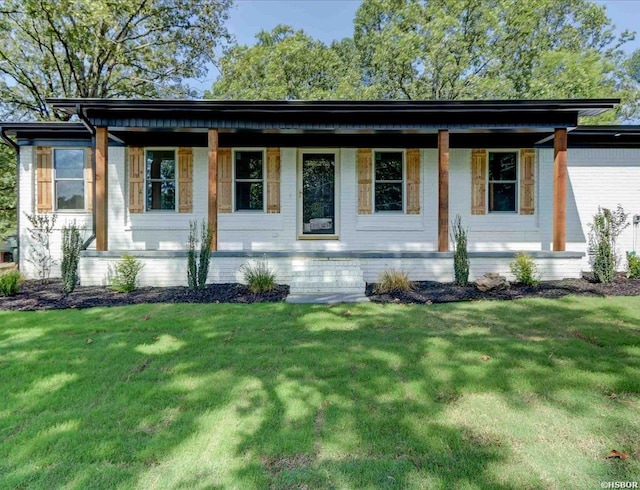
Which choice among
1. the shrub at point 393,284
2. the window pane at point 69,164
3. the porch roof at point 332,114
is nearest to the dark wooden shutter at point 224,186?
the porch roof at point 332,114

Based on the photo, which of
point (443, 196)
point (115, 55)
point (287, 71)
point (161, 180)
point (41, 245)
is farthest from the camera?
point (287, 71)

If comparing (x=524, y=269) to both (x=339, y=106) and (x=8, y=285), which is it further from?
(x=8, y=285)

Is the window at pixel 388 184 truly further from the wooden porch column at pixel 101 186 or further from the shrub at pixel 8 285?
the shrub at pixel 8 285

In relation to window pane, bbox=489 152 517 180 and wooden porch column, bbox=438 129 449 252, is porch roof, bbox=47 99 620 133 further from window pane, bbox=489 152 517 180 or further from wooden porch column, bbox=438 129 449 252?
window pane, bbox=489 152 517 180

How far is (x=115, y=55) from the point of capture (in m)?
13.1

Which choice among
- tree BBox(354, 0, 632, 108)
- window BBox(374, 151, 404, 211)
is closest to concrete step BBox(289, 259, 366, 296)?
window BBox(374, 151, 404, 211)

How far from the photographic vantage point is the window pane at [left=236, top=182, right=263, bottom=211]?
8.77m

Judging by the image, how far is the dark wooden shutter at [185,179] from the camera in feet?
28.2

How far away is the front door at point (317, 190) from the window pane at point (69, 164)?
533 cm

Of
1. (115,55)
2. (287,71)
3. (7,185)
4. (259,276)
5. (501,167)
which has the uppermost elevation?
(287,71)

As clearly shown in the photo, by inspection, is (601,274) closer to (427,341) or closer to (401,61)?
(427,341)

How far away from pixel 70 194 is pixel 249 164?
4.31 metres

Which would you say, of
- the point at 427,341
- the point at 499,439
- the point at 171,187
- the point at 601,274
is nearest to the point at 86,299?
the point at 171,187

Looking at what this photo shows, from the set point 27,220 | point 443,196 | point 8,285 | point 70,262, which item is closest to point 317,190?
point 443,196
